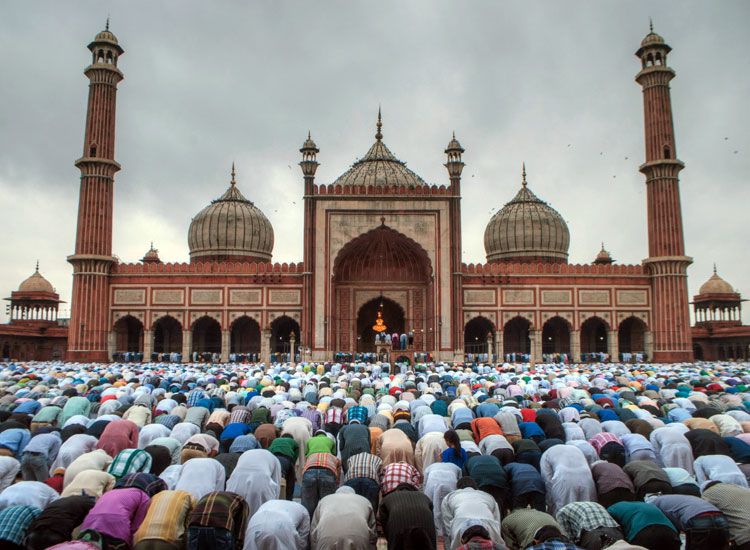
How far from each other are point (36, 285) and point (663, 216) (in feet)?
130

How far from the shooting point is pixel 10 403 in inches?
484

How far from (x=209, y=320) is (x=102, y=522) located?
3218cm

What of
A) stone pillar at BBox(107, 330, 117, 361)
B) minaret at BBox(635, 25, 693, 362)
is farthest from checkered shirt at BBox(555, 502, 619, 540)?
stone pillar at BBox(107, 330, 117, 361)

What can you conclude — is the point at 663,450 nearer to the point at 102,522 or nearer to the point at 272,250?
the point at 102,522

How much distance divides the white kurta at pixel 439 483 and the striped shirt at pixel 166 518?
2.61 meters

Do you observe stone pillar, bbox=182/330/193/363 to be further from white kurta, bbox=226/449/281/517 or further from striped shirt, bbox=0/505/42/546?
striped shirt, bbox=0/505/42/546

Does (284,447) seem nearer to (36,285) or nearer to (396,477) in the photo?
(396,477)

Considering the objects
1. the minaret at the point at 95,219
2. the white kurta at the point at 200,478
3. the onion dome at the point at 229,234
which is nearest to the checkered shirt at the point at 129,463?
the white kurta at the point at 200,478

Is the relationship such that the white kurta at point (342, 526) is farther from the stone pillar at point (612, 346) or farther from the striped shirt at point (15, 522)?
the stone pillar at point (612, 346)

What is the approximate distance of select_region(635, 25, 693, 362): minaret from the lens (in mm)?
34062

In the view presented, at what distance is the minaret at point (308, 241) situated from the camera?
3297cm

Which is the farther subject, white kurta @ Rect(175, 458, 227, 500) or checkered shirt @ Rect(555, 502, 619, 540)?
white kurta @ Rect(175, 458, 227, 500)

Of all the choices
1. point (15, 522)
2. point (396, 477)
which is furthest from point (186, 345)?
point (15, 522)

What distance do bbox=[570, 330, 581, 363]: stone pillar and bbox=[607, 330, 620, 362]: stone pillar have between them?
1594mm
